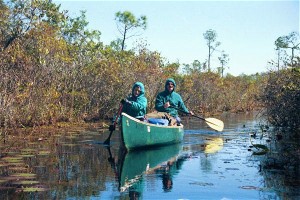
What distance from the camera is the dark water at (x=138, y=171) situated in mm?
7504

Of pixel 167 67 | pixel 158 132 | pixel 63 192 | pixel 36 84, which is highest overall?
pixel 167 67

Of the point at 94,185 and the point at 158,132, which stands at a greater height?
the point at 158,132

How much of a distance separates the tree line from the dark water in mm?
2349

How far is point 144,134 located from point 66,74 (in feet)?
30.8

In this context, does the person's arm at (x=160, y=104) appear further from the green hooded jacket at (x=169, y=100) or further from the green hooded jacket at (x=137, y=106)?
the green hooded jacket at (x=137, y=106)

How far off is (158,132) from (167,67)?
15939 millimetres

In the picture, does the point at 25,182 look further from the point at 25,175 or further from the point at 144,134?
the point at 144,134

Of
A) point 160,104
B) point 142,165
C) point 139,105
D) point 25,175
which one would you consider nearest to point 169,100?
point 160,104

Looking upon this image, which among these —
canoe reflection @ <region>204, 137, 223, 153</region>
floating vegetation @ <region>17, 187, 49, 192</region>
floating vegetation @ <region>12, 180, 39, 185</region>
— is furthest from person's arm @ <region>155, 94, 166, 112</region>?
floating vegetation @ <region>17, 187, 49, 192</region>

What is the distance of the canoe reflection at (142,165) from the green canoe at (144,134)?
0.75ft

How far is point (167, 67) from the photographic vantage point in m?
28.9

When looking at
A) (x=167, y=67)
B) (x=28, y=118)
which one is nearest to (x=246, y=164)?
(x=28, y=118)

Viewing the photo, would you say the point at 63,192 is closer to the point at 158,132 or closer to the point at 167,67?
the point at 158,132

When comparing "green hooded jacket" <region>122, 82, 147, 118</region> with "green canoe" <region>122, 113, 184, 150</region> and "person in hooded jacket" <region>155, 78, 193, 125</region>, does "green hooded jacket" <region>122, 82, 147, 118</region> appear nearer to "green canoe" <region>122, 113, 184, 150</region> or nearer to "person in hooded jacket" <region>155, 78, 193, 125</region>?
"green canoe" <region>122, 113, 184, 150</region>
